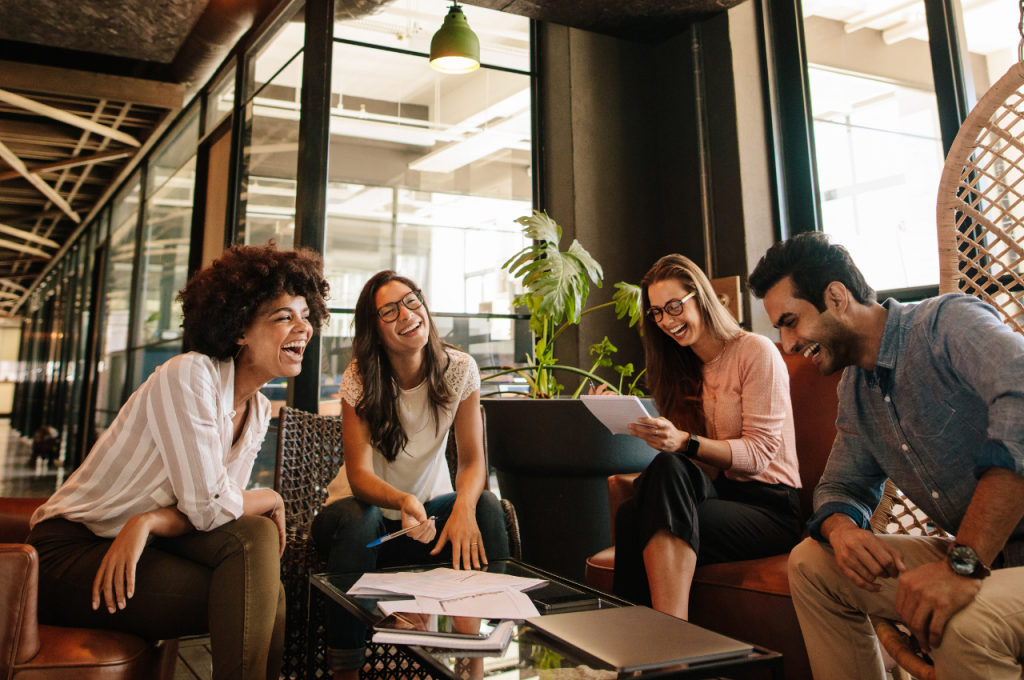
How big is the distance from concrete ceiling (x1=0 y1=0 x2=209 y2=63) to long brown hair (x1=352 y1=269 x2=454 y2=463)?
264 centimetres

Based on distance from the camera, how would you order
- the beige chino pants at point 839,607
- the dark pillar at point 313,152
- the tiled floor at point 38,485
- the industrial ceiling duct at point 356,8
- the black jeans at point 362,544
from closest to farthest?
the beige chino pants at point 839,607, the black jeans at point 362,544, the tiled floor at point 38,485, the dark pillar at point 313,152, the industrial ceiling duct at point 356,8

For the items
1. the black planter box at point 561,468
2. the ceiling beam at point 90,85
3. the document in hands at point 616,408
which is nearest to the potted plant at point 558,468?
the black planter box at point 561,468

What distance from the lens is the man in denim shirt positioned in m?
1.11

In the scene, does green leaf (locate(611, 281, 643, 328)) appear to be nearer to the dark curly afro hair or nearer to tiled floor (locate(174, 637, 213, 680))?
the dark curly afro hair

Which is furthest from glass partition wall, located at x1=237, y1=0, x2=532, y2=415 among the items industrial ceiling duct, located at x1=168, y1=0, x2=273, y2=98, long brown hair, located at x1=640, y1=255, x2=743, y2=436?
long brown hair, located at x1=640, y1=255, x2=743, y2=436

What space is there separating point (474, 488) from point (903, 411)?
3.31ft

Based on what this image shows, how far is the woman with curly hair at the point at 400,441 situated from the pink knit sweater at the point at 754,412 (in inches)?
25.7

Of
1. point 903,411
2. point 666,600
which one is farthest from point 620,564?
point 903,411

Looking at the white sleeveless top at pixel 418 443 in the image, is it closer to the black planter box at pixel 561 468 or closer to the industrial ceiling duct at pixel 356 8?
the black planter box at pixel 561 468

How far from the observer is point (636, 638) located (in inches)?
39.2

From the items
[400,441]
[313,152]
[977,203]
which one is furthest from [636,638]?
[313,152]

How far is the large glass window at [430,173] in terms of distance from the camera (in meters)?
3.55

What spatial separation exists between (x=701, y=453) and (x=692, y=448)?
3cm

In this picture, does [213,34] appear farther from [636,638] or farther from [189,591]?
[636,638]
